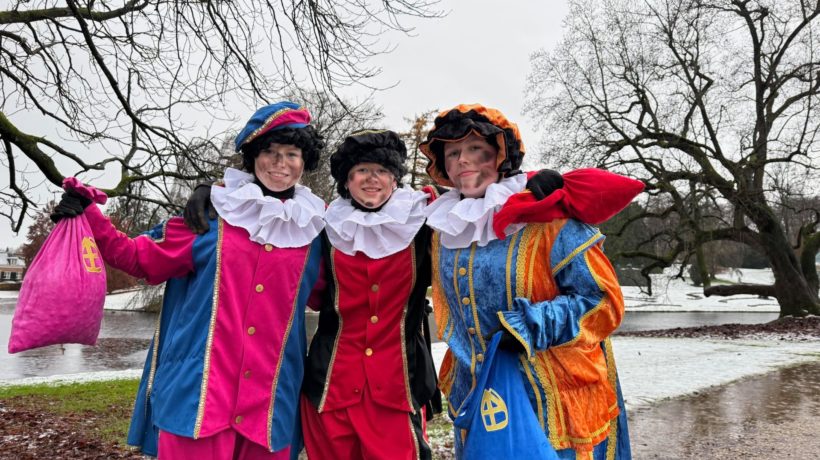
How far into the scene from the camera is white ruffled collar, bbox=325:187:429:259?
235 cm

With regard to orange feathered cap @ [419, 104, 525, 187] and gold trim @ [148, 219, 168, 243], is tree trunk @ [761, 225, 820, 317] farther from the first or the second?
gold trim @ [148, 219, 168, 243]

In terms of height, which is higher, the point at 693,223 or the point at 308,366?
the point at 693,223

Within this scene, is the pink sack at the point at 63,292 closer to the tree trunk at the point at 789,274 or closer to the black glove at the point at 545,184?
the black glove at the point at 545,184

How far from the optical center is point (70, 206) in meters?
2.19

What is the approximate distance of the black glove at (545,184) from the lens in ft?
6.70

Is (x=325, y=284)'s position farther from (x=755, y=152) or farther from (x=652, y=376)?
(x=755, y=152)

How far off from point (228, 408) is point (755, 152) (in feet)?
53.1

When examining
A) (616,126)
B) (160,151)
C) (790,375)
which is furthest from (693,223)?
(160,151)

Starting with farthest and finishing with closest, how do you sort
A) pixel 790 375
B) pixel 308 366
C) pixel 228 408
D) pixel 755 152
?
pixel 755 152 → pixel 790 375 → pixel 308 366 → pixel 228 408

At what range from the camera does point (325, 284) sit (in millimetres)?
2492

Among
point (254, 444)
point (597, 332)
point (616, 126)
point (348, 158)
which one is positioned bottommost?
point (254, 444)

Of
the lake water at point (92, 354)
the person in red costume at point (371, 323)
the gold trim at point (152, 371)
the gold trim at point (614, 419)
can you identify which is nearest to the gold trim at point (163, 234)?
the person in red costume at point (371, 323)

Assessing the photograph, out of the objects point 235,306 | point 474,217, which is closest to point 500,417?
point 474,217

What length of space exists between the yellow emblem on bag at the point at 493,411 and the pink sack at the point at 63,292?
1441 mm
